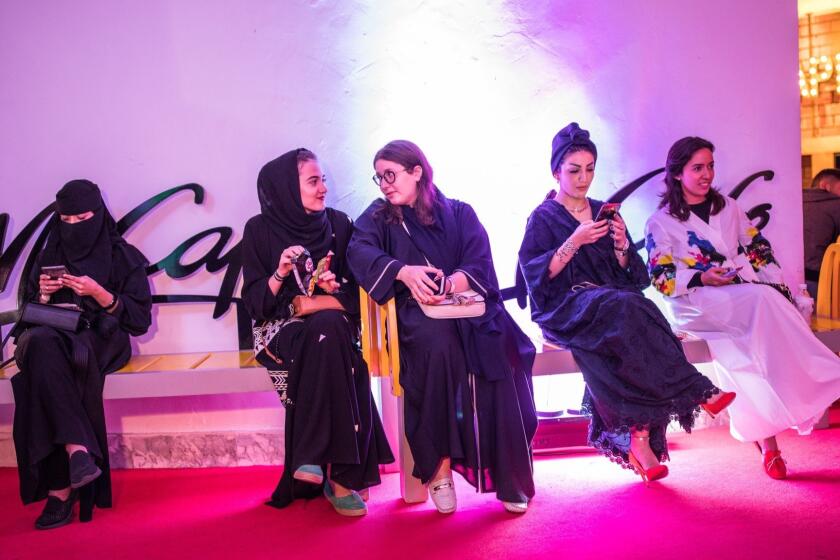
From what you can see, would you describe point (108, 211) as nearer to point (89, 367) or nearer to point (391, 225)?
point (89, 367)

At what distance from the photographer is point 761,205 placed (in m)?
4.38

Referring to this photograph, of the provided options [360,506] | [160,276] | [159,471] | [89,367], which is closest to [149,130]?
[160,276]

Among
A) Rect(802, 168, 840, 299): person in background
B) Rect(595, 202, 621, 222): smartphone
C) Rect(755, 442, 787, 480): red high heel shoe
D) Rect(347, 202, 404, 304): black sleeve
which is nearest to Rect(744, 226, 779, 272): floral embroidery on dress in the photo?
Rect(595, 202, 621, 222): smartphone

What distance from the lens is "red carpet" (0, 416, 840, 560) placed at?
2697mm

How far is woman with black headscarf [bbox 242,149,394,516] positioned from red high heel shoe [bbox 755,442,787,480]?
154 cm

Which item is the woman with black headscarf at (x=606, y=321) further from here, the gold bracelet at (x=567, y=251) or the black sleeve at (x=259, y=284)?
the black sleeve at (x=259, y=284)

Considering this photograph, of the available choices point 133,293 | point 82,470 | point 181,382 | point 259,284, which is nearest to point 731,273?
point 259,284

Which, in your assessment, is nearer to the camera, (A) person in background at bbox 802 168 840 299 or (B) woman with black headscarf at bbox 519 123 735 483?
(B) woman with black headscarf at bbox 519 123 735 483

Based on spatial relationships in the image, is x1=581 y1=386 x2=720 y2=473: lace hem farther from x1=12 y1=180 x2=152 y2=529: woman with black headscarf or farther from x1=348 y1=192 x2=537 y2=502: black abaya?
x1=12 y1=180 x2=152 y2=529: woman with black headscarf

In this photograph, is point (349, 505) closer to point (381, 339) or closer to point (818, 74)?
point (381, 339)

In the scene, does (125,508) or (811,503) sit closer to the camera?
(811,503)

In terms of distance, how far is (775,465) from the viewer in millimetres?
3320

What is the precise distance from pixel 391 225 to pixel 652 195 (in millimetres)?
1597

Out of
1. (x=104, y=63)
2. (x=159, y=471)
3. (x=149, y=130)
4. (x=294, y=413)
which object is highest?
(x=104, y=63)
